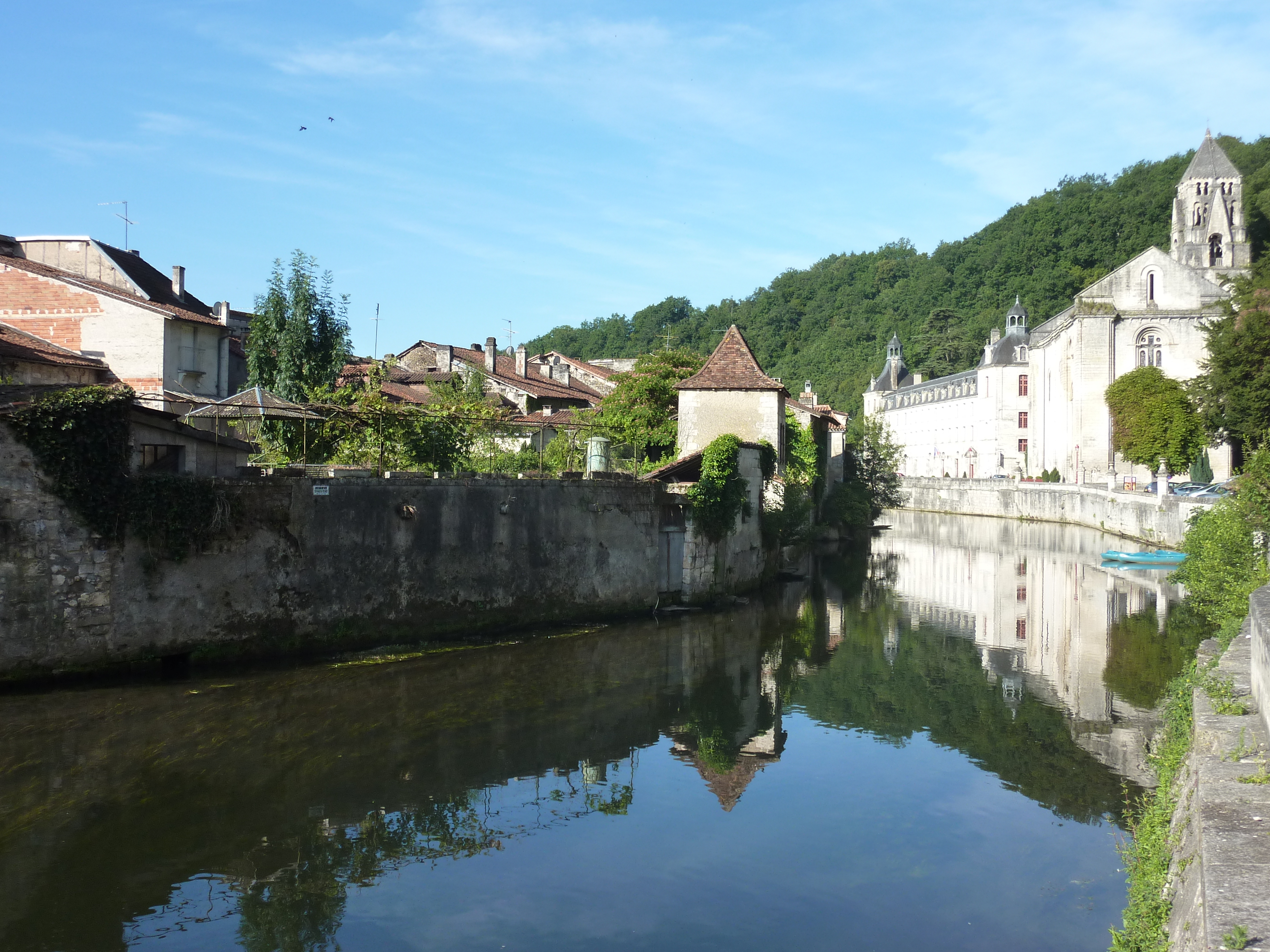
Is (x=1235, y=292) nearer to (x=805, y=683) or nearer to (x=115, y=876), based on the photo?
(x=805, y=683)

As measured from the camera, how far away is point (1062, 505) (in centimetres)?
6238

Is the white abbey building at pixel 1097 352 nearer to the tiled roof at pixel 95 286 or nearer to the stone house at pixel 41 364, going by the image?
the tiled roof at pixel 95 286

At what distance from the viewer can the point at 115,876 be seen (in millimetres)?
9594

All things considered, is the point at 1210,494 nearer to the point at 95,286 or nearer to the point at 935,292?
the point at 95,286

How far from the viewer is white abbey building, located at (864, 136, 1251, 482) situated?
223 feet

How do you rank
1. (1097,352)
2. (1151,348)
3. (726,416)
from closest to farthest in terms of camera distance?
(726,416)
(1151,348)
(1097,352)

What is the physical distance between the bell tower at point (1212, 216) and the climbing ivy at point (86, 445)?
258ft

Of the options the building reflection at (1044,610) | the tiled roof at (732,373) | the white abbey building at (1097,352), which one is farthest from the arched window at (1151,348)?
the tiled roof at (732,373)

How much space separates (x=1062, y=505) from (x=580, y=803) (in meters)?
56.8

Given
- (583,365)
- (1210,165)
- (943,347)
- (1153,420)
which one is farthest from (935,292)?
(583,365)

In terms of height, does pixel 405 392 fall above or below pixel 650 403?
above

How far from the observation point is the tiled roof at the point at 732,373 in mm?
29062

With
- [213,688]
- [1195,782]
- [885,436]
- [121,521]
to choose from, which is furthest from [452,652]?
[885,436]

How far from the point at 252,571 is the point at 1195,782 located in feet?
47.1
